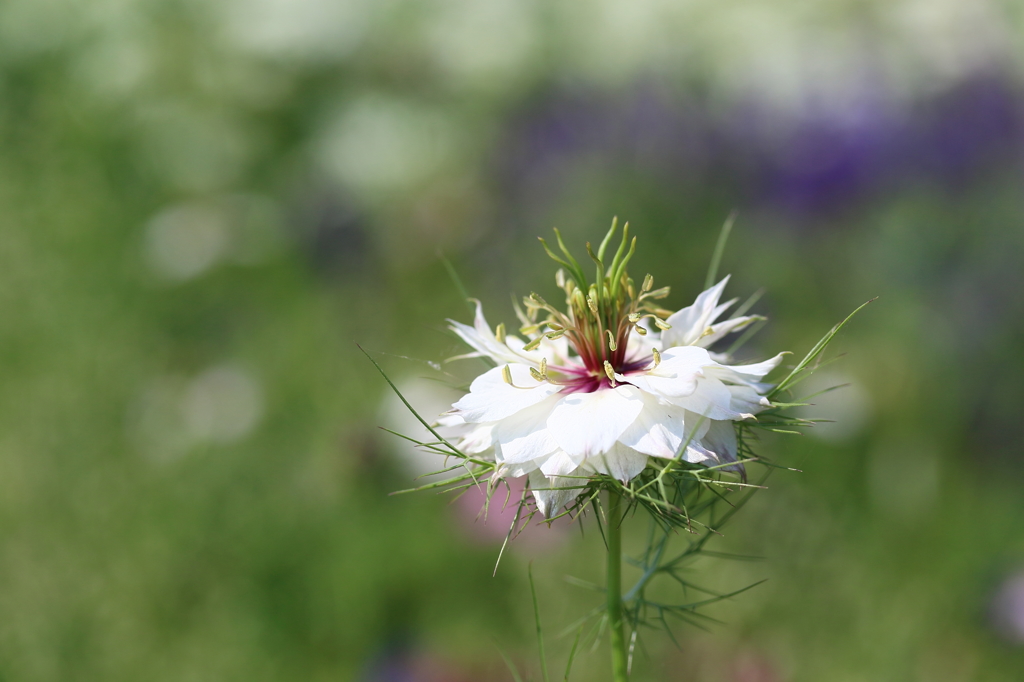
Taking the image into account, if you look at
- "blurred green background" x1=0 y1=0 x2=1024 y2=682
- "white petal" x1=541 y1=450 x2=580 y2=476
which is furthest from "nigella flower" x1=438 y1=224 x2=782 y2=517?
"blurred green background" x1=0 y1=0 x2=1024 y2=682

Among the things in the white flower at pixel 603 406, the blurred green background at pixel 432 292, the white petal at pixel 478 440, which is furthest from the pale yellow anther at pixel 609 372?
the blurred green background at pixel 432 292

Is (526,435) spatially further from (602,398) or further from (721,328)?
(721,328)

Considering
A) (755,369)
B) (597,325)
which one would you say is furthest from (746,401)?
(597,325)

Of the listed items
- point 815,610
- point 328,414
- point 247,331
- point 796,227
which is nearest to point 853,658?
point 815,610

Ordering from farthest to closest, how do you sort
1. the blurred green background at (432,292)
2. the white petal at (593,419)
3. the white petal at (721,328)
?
the blurred green background at (432,292) < the white petal at (721,328) < the white petal at (593,419)

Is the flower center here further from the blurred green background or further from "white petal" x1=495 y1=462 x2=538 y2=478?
the blurred green background

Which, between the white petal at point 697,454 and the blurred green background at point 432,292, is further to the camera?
the blurred green background at point 432,292

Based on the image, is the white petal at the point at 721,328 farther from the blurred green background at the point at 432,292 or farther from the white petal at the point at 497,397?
the blurred green background at the point at 432,292

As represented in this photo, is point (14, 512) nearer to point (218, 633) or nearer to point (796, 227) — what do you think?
point (218, 633)
